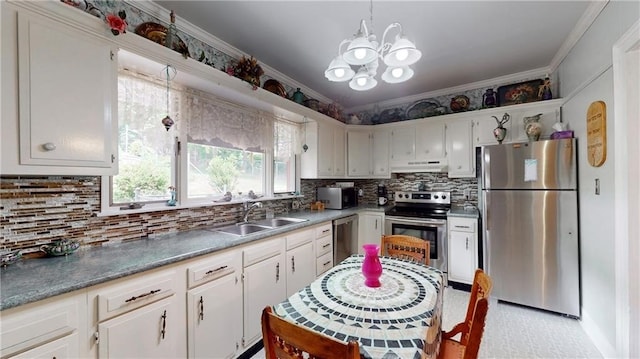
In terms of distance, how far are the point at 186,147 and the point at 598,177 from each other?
131 inches

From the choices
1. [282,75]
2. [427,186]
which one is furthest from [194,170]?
[427,186]

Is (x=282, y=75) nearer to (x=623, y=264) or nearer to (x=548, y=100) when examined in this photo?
(x=548, y=100)

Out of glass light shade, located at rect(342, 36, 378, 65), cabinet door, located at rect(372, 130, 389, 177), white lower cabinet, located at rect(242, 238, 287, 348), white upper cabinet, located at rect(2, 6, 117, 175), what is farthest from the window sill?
cabinet door, located at rect(372, 130, 389, 177)

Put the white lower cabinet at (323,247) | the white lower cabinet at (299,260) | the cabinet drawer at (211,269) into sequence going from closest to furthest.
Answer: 1. the cabinet drawer at (211,269)
2. the white lower cabinet at (299,260)
3. the white lower cabinet at (323,247)

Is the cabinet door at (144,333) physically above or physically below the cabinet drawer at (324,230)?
below

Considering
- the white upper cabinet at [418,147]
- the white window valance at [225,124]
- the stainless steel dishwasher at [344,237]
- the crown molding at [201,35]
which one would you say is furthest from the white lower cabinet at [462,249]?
the crown molding at [201,35]

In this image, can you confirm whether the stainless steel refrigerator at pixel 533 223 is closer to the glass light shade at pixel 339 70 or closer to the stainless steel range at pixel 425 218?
the stainless steel range at pixel 425 218

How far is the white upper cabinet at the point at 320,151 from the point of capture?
11.0ft

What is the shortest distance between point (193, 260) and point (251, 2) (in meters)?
1.87

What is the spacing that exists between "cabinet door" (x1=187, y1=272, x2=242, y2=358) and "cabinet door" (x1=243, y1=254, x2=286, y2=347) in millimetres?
72

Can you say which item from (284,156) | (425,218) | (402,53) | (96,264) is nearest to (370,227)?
(425,218)

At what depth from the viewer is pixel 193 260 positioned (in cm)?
151

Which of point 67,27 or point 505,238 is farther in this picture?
point 505,238

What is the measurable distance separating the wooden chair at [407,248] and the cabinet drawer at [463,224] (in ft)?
4.10
